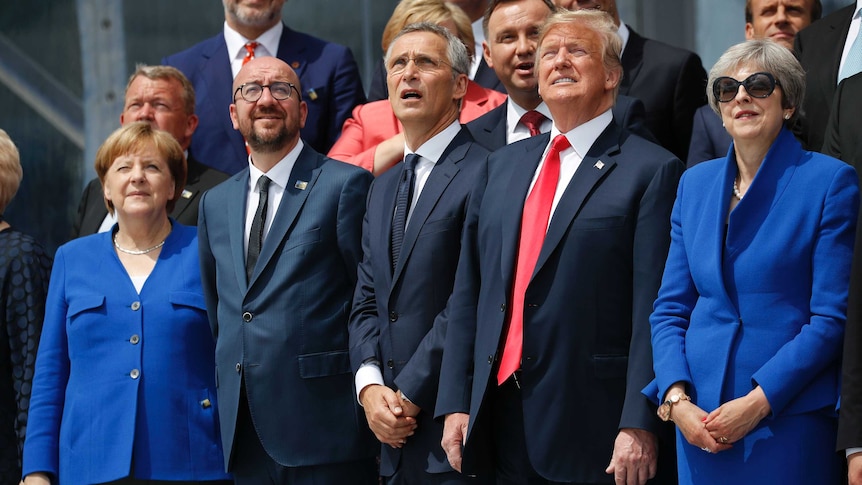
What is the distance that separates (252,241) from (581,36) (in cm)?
133

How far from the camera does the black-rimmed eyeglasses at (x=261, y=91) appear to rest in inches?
180

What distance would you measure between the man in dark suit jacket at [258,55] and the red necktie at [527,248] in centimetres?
201

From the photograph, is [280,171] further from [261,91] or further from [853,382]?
[853,382]

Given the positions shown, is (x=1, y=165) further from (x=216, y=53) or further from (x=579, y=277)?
(x=579, y=277)

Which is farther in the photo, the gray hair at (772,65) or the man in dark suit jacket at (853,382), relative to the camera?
the gray hair at (772,65)

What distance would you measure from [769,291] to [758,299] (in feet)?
0.12

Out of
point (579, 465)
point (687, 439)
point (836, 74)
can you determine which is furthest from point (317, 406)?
point (836, 74)

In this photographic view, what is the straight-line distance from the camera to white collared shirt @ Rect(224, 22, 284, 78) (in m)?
5.91

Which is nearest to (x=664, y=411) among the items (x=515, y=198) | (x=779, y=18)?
(x=515, y=198)

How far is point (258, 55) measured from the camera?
5891 millimetres

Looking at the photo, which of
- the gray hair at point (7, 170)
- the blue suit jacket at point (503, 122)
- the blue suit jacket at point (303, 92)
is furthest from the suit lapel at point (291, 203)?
the gray hair at point (7, 170)

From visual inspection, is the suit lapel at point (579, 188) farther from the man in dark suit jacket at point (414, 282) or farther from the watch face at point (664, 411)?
the watch face at point (664, 411)

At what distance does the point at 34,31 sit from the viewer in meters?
7.60

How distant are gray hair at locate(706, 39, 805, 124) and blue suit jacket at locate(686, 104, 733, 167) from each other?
3.82ft
